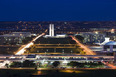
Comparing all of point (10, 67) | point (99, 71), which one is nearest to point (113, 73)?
point (99, 71)

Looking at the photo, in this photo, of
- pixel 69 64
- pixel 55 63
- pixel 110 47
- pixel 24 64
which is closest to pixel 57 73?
pixel 55 63

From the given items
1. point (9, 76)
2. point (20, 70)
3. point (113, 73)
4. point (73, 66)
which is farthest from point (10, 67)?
point (113, 73)

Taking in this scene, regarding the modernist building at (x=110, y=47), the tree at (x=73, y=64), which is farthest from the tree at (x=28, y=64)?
the modernist building at (x=110, y=47)

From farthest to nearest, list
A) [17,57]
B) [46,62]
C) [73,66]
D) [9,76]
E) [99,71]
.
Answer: [17,57]
[46,62]
[73,66]
[99,71]
[9,76]

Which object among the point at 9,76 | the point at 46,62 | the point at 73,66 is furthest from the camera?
the point at 46,62

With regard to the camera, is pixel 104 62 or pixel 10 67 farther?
pixel 104 62

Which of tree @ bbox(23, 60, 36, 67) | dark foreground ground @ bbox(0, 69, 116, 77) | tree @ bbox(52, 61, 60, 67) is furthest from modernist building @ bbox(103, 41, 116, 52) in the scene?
tree @ bbox(23, 60, 36, 67)

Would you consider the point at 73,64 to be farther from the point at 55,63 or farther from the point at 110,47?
the point at 110,47

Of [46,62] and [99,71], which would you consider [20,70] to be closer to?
[46,62]

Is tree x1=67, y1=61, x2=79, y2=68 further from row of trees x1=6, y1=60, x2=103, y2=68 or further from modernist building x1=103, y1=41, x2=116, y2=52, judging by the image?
modernist building x1=103, y1=41, x2=116, y2=52
